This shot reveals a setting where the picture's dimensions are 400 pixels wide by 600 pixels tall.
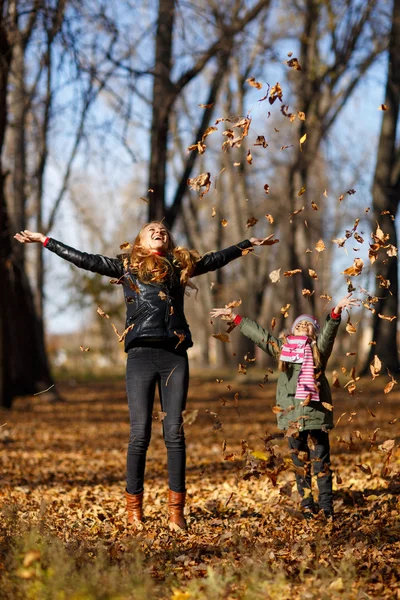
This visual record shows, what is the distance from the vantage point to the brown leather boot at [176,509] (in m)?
5.02

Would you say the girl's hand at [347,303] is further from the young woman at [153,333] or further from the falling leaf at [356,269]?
the young woman at [153,333]

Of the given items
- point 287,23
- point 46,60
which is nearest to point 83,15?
point 46,60

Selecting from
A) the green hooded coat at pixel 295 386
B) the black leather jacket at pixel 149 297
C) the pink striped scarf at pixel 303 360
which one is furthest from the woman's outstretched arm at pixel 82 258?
the pink striped scarf at pixel 303 360

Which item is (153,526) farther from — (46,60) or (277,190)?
(277,190)

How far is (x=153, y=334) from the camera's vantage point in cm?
486

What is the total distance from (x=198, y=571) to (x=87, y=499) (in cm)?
256

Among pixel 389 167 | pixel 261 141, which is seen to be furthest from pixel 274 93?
pixel 389 167

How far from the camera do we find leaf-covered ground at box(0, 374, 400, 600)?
3.46 meters

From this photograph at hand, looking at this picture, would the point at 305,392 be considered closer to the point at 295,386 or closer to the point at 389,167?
the point at 295,386

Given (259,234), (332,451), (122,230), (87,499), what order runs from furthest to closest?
(122,230) < (259,234) < (332,451) < (87,499)

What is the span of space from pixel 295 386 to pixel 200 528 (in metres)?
1.20

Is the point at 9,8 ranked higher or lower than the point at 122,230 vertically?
lower

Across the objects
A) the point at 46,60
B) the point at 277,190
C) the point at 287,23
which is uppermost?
the point at 287,23

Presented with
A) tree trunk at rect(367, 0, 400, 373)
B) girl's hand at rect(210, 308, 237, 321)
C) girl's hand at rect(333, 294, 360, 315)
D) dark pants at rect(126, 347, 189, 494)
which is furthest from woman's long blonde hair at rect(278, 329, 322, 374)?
tree trunk at rect(367, 0, 400, 373)
